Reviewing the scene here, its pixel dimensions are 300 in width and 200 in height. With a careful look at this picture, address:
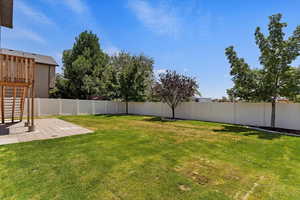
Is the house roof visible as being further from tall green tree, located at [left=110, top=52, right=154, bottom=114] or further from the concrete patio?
the concrete patio

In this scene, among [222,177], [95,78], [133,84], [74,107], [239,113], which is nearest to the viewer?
[222,177]

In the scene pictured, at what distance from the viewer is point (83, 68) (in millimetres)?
17266

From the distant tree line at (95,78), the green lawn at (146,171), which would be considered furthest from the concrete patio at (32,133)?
the distant tree line at (95,78)

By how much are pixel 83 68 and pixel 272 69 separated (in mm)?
16792

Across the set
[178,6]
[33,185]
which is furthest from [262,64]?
[33,185]

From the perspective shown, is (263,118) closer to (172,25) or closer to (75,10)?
(172,25)

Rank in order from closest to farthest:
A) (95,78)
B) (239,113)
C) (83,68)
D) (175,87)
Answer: (239,113) → (175,87) → (83,68) → (95,78)

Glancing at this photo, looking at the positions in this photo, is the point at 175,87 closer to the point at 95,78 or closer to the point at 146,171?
the point at 146,171

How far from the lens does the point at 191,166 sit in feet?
10.7

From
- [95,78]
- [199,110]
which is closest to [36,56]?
[95,78]

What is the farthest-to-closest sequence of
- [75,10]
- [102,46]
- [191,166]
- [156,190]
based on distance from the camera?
[102,46] → [75,10] → [191,166] → [156,190]

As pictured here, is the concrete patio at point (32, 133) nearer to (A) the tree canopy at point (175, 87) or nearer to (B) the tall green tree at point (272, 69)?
(A) the tree canopy at point (175, 87)

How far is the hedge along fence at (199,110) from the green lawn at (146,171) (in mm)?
4124

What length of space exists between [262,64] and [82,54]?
17.8 meters
